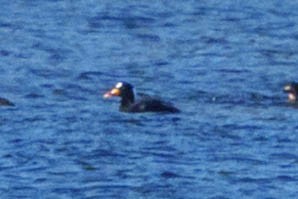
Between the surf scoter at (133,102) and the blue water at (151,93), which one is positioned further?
the surf scoter at (133,102)

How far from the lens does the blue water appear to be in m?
26.0

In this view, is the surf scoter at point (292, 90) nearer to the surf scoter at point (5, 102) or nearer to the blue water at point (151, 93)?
the blue water at point (151, 93)

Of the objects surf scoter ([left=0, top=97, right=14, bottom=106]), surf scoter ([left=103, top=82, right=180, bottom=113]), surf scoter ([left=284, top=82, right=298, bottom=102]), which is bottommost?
surf scoter ([left=284, top=82, right=298, bottom=102])

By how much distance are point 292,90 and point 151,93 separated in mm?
2075

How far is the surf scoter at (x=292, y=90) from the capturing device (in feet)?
103

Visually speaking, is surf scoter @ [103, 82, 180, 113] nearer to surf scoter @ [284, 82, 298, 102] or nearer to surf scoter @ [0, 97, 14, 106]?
surf scoter @ [0, 97, 14, 106]

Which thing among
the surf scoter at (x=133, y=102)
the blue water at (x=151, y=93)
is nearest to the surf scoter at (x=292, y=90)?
the blue water at (x=151, y=93)

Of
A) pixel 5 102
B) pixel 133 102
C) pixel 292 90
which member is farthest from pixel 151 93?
pixel 5 102

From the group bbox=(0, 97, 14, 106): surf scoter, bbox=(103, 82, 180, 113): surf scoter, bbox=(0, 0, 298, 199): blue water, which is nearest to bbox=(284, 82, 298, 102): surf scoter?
bbox=(0, 0, 298, 199): blue water

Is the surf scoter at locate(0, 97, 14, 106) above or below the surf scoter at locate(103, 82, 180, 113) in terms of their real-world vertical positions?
above

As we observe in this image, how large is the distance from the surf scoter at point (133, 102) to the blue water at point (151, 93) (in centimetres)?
13

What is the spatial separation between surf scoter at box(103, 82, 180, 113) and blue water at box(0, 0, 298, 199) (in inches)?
5.2

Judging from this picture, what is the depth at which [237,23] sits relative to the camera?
1599 inches

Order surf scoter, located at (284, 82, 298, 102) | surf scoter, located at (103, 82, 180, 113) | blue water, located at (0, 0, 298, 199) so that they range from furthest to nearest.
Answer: surf scoter, located at (284, 82, 298, 102)
surf scoter, located at (103, 82, 180, 113)
blue water, located at (0, 0, 298, 199)
